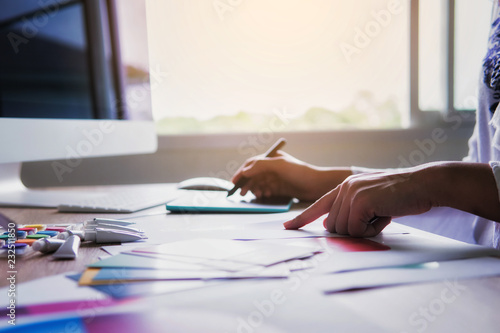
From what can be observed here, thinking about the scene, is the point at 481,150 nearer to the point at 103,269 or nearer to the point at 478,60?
the point at 103,269

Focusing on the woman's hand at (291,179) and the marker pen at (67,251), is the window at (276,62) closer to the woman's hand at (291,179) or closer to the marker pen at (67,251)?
the woman's hand at (291,179)

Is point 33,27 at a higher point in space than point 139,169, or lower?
higher

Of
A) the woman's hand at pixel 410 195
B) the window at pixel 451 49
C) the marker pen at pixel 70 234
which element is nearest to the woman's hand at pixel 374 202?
the woman's hand at pixel 410 195

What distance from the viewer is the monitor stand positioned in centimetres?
79

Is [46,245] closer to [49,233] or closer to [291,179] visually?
[49,233]

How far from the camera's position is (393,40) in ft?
5.46

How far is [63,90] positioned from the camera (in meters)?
0.84

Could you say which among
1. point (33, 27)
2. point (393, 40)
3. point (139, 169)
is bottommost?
point (139, 169)

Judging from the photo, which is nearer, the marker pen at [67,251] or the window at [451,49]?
the marker pen at [67,251]

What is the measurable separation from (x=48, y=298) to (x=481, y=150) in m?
0.93

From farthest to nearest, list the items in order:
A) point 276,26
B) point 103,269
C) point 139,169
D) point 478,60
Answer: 1. point 478,60
2. point 276,26
3. point 139,169
4. point 103,269

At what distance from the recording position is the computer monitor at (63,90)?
0.69 m

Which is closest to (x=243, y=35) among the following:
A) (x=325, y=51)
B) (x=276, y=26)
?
(x=276, y=26)

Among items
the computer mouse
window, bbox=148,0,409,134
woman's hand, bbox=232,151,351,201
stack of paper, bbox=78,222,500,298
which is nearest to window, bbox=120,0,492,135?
window, bbox=148,0,409,134
